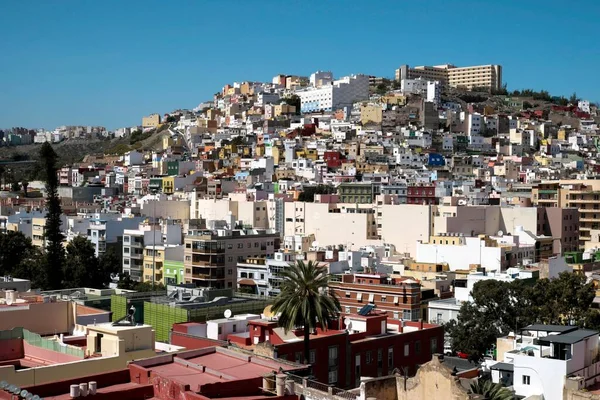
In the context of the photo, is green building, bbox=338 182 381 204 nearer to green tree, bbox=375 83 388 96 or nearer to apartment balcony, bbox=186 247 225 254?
apartment balcony, bbox=186 247 225 254

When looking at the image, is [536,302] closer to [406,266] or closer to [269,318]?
[269,318]

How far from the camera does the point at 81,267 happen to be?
150 ft

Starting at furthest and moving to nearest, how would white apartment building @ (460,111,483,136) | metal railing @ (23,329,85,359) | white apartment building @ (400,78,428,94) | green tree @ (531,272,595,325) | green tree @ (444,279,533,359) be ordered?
1. white apartment building @ (400,78,428,94)
2. white apartment building @ (460,111,483,136)
3. green tree @ (444,279,533,359)
4. green tree @ (531,272,595,325)
5. metal railing @ (23,329,85,359)

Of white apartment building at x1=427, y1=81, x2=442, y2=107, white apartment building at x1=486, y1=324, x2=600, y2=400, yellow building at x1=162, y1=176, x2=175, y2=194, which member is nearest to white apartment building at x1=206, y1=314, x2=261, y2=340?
white apartment building at x1=486, y1=324, x2=600, y2=400

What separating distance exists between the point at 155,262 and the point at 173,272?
2210 mm

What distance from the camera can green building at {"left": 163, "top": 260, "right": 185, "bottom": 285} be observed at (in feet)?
176

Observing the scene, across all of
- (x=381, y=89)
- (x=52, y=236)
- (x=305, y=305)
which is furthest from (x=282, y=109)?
(x=305, y=305)

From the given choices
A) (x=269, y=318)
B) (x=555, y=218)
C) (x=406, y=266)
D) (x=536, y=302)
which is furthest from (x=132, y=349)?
(x=555, y=218)

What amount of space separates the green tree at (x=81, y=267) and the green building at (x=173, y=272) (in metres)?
6.62

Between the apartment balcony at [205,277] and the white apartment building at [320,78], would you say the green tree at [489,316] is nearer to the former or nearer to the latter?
the apartment balcony at [205,277]

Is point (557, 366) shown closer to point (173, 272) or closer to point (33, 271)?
point (33, 271)

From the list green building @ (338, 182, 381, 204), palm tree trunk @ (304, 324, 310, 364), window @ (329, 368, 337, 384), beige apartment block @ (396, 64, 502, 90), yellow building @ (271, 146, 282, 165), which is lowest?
Result: window @ (329, 368, 337, 384)

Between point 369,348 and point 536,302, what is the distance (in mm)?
9544

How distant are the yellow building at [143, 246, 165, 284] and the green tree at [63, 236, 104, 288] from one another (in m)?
6.87
